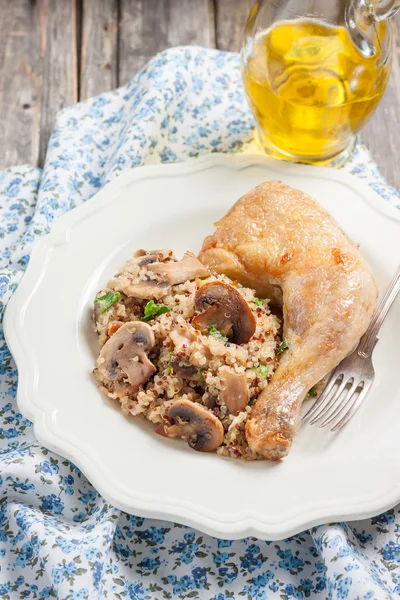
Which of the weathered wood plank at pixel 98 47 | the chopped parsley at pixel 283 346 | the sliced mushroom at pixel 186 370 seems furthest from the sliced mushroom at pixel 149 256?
the weathered wood plank at pixel 98 47

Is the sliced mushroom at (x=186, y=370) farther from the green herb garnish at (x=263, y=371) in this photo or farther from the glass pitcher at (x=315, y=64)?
the glass pitcher at (x=315, y=64)

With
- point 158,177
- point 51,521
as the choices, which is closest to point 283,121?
point 158,177

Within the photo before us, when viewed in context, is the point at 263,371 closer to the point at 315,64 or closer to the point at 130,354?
the point at 130,354

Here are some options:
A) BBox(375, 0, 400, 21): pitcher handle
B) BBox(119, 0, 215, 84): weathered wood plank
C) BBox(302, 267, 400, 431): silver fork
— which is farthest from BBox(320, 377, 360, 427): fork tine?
BBox(119, 0, 215, 84): weathered wood plank

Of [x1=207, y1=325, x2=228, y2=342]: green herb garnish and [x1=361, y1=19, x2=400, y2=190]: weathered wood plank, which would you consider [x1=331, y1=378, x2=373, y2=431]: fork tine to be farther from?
[x1=361, y1=19, x2=400, y2=190]: weathered wood plank

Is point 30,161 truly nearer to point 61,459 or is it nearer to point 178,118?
point 178,118

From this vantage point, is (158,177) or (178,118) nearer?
(158,177)
